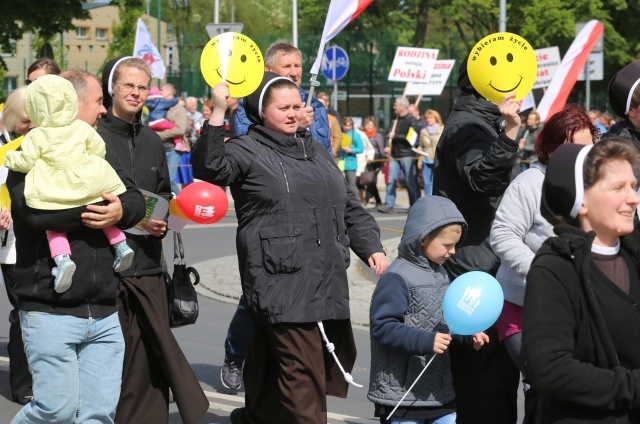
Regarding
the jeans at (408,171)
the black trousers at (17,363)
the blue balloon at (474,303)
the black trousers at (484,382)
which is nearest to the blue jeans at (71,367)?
the blue balloon at (474,303)

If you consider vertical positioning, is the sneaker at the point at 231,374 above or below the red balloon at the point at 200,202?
below

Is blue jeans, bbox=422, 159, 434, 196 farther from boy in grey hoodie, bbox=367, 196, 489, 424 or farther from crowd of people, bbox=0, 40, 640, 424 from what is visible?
boy in grey hoodie, bbox=367, 196, 489, 424

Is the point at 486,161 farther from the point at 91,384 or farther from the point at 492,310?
the point at 91,384

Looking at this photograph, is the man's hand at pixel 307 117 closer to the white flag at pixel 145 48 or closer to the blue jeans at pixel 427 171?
the blue jeans at pixel 427 171

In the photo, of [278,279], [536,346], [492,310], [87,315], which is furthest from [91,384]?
[536,346]

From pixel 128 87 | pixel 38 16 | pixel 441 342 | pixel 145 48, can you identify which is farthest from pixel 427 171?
pixel 441 342

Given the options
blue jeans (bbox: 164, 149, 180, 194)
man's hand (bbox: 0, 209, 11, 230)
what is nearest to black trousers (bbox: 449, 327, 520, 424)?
man's hand (bbox: 0, 209, 11, 230)

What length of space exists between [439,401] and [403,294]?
1.67 ft

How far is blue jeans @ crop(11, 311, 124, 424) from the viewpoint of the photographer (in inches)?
203

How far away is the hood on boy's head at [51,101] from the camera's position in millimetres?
5062

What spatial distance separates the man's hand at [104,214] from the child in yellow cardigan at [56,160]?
0.05 m

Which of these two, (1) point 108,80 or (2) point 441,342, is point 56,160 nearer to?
(1) point 108,80

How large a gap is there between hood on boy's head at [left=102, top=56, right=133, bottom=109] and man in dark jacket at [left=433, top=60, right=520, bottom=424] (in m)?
1.67

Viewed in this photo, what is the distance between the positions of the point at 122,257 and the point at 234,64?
1209 mm
